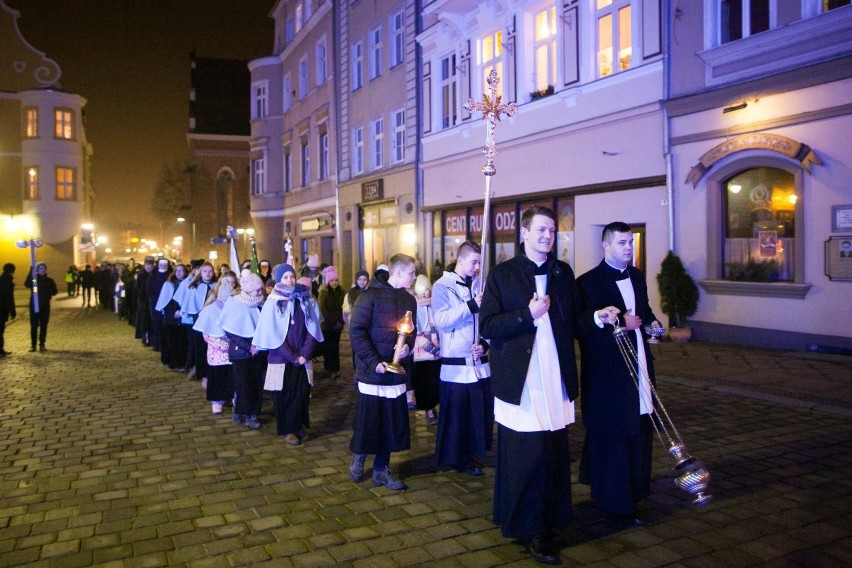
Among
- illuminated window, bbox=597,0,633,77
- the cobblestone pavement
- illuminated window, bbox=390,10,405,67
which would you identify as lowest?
the cobblestone pavement

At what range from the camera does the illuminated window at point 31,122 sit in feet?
144

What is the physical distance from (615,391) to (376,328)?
6.70 ft

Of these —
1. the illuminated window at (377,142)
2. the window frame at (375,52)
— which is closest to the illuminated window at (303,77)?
the window frame at (375,52)

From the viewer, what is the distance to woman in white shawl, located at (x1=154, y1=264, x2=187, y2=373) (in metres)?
12.0

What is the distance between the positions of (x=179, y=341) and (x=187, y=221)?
1980 inches

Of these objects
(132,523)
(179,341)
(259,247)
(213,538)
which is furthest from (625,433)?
(259,247)

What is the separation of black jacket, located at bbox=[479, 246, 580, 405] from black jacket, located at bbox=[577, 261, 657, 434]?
0.85 ft

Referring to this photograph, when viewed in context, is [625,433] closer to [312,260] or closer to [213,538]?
[213,538]

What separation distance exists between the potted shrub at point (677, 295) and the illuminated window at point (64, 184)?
41.0m

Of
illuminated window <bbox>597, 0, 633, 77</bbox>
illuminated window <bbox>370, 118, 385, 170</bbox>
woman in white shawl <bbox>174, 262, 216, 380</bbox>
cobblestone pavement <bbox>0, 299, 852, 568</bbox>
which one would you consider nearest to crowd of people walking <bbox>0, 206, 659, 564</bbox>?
cobblestone pavement <bbox>0, 299, 852, 568</bbox>

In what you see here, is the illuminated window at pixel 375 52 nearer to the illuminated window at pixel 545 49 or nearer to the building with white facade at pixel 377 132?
the building with white facade at pixel 377 132

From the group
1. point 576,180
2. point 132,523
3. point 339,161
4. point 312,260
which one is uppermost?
point 339,161

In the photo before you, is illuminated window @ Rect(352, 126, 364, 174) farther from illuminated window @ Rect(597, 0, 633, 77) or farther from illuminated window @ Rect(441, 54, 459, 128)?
illuminated window @ Rect(597, 0, 633, 77)

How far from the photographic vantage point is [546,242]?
441 cm
